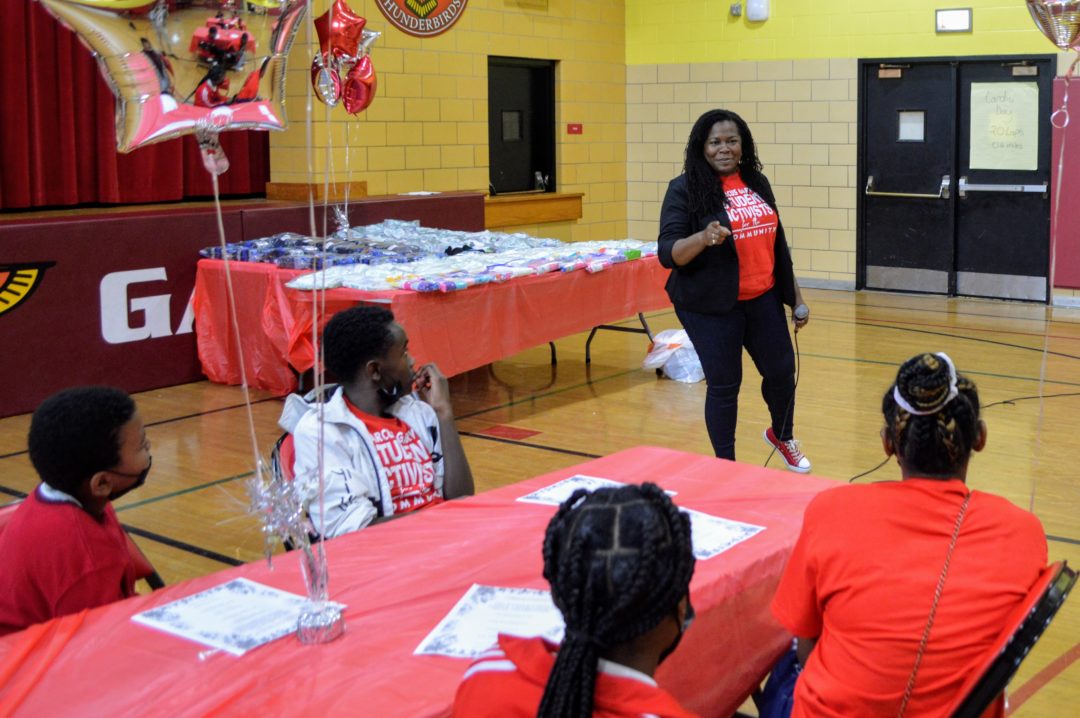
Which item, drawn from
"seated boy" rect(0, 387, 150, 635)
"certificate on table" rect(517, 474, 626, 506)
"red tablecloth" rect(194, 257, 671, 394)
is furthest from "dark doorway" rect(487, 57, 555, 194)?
"seated boy" rect(0, 387, 150, 635)

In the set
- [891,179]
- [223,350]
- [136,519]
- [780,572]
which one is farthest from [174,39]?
[891,179]

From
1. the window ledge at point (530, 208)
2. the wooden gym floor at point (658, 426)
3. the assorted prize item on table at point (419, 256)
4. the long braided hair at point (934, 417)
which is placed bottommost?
the wooden gym floor at point (658, 426)

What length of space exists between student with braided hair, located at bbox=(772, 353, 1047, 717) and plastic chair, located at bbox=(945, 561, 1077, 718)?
1.6 inches

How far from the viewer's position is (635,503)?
141 centimetres

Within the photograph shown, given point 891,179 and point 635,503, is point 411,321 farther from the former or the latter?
point 891,179

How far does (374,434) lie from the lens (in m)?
2.88

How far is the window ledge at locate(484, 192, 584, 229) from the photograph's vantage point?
9711 mm

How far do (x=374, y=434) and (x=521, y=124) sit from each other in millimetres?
8006

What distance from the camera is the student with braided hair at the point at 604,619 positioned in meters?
1.35

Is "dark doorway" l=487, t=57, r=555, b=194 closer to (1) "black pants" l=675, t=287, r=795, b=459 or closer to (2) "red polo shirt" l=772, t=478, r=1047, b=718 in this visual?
(1) "black pants" l=675, t=287, r=795, b=459

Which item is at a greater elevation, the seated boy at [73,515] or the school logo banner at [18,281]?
the school logo banner at [18,281]

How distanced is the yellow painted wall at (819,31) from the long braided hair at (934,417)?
818 cm

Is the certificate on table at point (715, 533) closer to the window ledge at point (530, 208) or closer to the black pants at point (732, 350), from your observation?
the black pants at point (732, 350)

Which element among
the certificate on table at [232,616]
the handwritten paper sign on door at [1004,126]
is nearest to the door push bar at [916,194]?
the handwritten paper sign on door at [1004,126]
